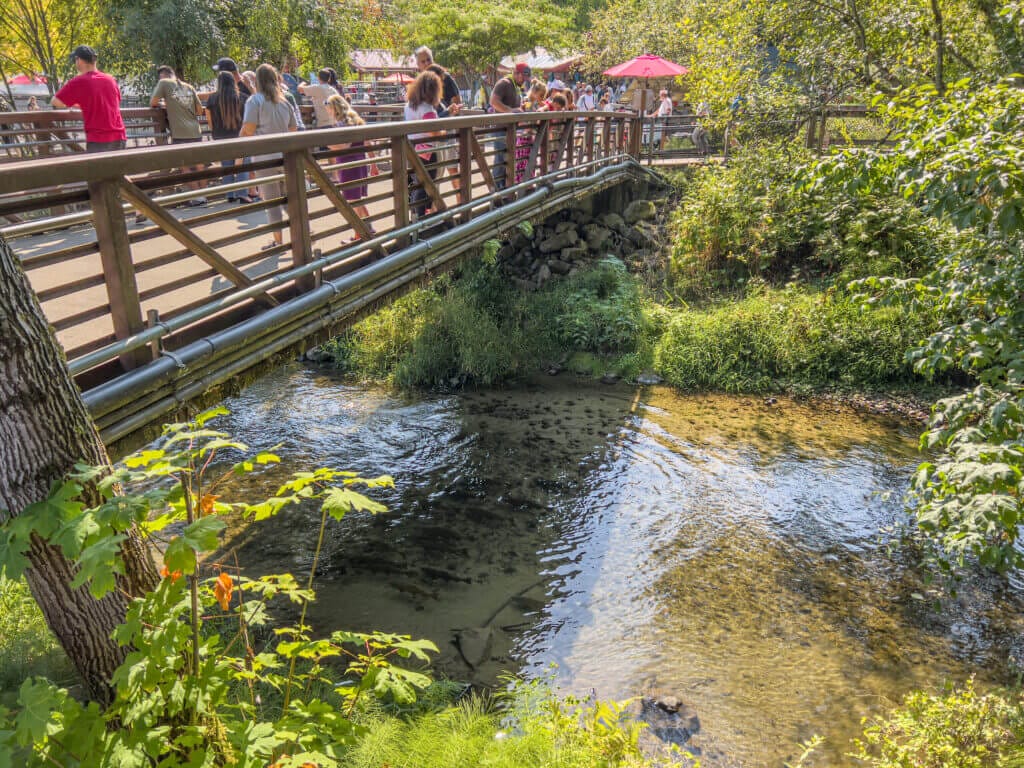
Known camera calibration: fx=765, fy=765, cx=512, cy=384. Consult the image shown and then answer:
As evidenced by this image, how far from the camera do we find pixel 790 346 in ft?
37.0

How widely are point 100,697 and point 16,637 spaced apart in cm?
322

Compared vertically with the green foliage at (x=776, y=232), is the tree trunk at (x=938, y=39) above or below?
above

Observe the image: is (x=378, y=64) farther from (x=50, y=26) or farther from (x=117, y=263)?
(x=117, y=263)

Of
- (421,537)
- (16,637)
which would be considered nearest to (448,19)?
(421,537)

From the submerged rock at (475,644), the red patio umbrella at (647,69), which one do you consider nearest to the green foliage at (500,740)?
the submerged rock at (475,644)

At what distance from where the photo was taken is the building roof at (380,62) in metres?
31.1

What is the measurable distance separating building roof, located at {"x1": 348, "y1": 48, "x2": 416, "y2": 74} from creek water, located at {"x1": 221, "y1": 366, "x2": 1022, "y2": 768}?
24.5 m

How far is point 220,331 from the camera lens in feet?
16.4

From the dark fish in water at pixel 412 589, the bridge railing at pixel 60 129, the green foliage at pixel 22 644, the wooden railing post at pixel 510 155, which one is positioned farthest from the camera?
the wooden railing post at pixel 510 155

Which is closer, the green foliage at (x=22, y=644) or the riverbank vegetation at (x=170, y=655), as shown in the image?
the riverbank vegetation at (x=170, y=655)

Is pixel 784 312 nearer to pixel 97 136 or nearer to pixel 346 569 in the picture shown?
pixel 346 569

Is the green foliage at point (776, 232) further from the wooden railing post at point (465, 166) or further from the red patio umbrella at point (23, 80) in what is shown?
the red patio umbrella at point (23, 80)

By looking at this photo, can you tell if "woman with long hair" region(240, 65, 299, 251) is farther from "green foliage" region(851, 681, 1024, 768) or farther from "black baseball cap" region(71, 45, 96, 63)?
"green foliage" region(851, 681, 1024, 768)

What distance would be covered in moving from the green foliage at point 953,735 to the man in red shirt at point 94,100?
843 centimetres
